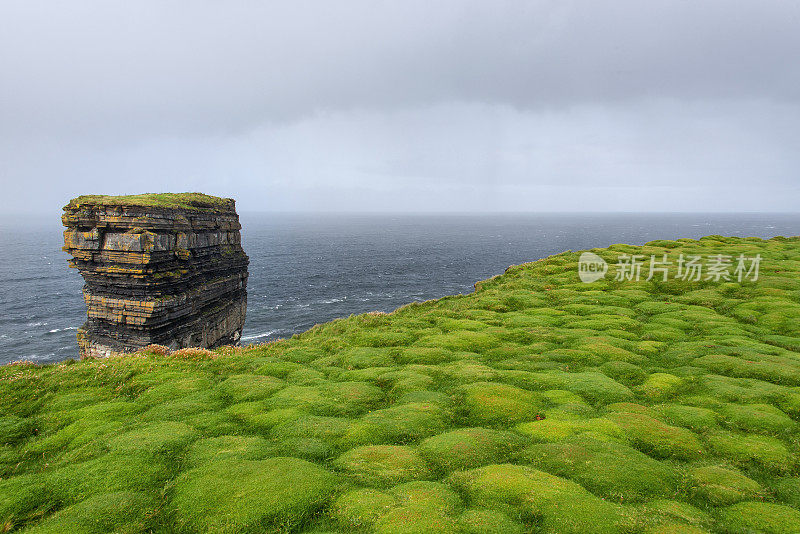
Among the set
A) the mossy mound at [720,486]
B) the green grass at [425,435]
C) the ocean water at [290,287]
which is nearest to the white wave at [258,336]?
the ocean water at [290,287]

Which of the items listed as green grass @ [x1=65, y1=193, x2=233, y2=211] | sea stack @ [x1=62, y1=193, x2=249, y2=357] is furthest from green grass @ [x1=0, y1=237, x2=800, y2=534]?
green grass @ [x1=65, y1=193, x2=233, y2=211]

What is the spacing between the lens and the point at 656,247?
55.9 meters

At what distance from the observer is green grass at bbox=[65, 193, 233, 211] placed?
36812 mm

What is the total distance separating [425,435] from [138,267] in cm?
3492

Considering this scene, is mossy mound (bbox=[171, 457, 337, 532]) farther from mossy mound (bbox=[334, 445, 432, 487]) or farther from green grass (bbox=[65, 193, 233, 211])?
green grass (bbox=[65, 193, 233, 211])

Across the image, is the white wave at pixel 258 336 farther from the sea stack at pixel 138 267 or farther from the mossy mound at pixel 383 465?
the mossy mound at pixel 383 465

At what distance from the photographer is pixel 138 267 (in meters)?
37.0

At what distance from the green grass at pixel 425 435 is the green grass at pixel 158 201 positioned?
68.0 feet

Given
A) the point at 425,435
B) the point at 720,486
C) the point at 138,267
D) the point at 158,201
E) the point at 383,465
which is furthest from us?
the point at 158,201

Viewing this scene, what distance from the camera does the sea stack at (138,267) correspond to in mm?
36844

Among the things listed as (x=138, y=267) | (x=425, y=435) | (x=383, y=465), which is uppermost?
(x=138, y=267)

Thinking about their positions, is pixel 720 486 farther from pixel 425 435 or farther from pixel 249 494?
pixel 249 494

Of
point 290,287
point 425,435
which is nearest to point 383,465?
point 425,435

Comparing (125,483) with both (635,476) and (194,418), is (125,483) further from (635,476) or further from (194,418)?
(635,476)
